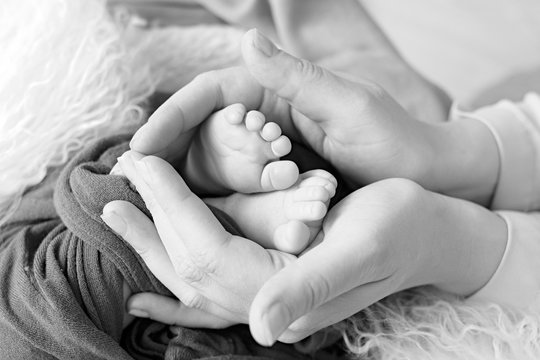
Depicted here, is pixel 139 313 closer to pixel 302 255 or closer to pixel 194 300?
pixel 194 300

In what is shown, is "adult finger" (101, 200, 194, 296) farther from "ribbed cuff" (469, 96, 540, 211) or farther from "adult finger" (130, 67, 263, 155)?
"ribbed cuff" (469, 96, 540, 211)

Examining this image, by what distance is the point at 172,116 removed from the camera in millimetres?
625

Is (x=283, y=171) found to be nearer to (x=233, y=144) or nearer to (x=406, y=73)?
(x=233, y=144)

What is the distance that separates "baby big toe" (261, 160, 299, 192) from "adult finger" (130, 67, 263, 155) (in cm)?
10

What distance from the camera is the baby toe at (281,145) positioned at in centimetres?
58

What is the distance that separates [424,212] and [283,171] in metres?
0.15

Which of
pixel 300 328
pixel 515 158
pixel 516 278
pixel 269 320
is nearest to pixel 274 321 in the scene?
pixel 269 320

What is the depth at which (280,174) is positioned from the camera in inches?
22.9

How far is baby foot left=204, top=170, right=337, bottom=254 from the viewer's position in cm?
56

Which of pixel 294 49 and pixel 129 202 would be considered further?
pixel 294 49

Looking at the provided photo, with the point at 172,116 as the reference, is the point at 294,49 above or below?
below

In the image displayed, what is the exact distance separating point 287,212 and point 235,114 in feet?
0.35

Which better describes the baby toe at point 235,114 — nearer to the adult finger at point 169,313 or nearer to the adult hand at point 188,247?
the adult hand at point 188,247

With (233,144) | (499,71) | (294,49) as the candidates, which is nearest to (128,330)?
(233,144)
